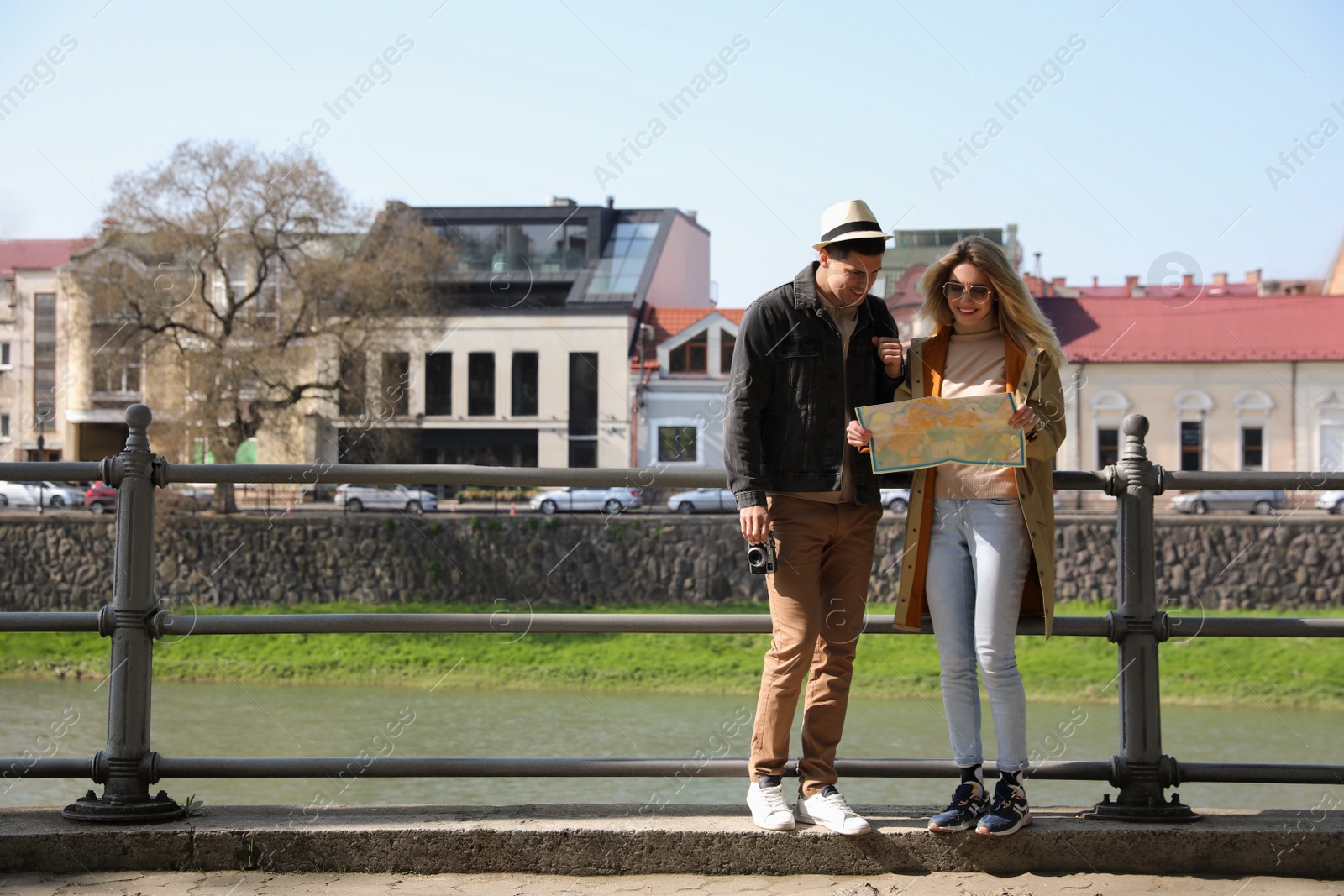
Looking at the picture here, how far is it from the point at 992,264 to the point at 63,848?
269 centimetres

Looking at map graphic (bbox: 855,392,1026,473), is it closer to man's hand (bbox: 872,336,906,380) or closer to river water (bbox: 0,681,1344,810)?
man's hand (bbox: 872,336,906,380)

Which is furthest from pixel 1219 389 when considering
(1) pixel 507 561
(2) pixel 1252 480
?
(2) pixel 1252 480

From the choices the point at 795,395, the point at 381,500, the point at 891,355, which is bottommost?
the point at 381,500

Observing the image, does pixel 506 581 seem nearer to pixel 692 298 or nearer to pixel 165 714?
pixel 165 714

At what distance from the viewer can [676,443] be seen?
35875 millimetres

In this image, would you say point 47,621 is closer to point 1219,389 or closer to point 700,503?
point 700,503

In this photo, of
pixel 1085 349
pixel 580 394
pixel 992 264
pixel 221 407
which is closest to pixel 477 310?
pixel 580 394

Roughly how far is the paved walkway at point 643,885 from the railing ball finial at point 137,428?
1.05m

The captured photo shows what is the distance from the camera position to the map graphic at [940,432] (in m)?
3.10

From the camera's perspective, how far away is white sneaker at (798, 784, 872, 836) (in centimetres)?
304

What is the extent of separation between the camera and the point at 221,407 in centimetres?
2502

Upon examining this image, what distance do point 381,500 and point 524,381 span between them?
13.0m

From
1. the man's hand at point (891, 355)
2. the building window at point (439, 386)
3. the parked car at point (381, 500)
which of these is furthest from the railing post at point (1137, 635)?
the building window at point (439, 386)

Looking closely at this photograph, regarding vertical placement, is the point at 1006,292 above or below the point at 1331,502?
above
